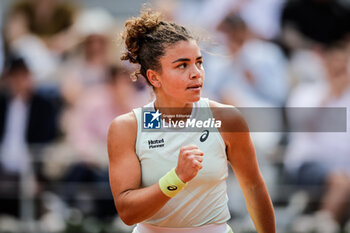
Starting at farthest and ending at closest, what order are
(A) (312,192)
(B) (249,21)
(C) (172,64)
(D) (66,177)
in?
(B) (249,21) < (D) (66,177) < (A) (312,192) < (C) (172,64)

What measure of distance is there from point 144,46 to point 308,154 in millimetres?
3672

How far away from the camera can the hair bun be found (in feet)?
11.2

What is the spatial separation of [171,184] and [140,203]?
210 millimetres

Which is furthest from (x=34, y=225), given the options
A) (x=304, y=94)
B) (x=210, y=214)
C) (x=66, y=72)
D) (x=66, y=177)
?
(x=210, y=214)

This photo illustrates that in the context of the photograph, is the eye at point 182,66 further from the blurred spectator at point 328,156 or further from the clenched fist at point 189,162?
the blurred spectator at point 328,156

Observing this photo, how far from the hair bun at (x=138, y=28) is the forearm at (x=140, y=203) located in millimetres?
867

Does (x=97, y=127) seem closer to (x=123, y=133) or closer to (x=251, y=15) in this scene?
(x=251, y=15)

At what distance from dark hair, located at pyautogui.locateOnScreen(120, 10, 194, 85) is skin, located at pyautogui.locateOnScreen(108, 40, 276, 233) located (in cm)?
5

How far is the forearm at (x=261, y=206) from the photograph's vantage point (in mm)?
3391

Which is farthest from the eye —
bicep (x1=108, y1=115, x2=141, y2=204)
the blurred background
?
the blurred background

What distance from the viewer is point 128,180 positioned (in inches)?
127

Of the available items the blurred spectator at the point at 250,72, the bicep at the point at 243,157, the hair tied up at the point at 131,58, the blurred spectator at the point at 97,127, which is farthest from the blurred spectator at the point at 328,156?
the hair tied up at the point at 131,58

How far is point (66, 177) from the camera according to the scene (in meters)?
6.95

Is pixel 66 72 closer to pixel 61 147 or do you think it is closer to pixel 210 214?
pixel 61 147
